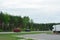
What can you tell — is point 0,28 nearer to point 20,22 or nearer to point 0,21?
point 0,21

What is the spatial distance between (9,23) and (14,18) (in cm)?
351

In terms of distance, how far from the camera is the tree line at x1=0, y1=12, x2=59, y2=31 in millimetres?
65250

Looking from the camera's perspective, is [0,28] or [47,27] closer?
[0,28]

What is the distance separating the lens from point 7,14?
67.0 m

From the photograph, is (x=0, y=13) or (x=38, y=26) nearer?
(x=0, y=13)

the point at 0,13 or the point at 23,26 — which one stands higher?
the point at 0,13

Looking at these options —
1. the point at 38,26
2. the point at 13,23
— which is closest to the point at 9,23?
the point at 13,23

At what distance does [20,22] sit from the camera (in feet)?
226

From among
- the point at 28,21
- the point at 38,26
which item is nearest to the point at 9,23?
the point at 28,21

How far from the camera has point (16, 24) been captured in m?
68.3

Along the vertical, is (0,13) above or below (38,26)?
above

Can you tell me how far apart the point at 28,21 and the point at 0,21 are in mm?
9521

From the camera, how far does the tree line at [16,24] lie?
6525cm

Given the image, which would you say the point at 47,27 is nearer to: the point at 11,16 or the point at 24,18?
the point at 24,18
